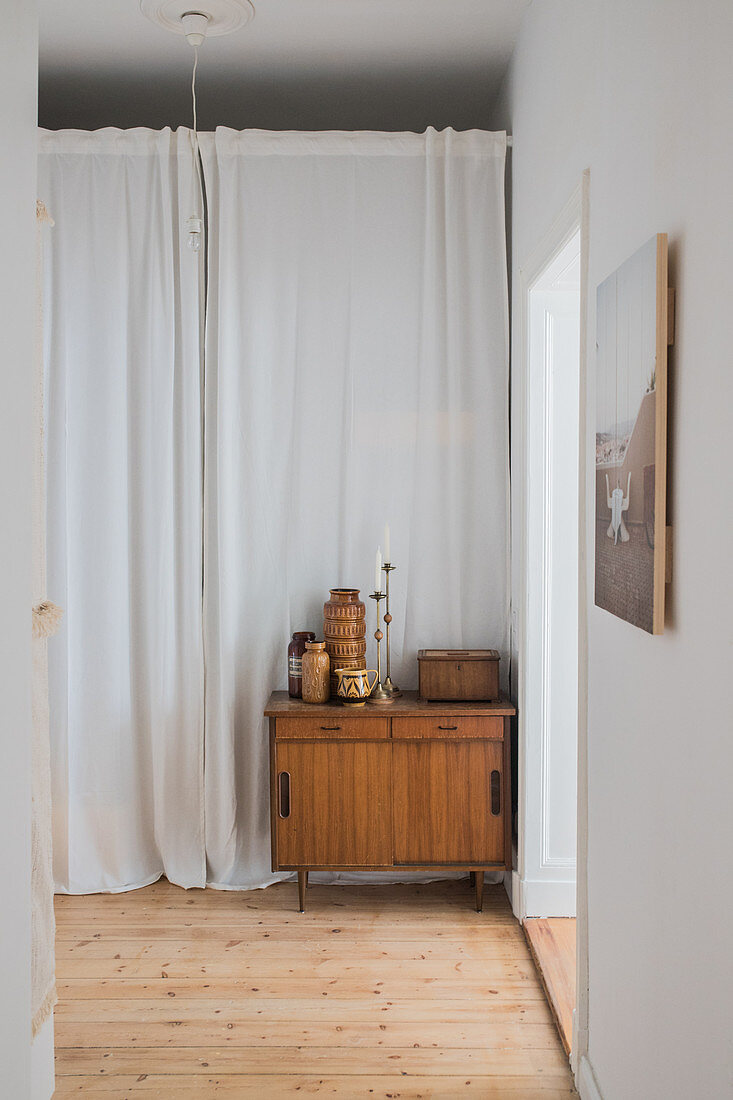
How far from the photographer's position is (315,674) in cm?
313

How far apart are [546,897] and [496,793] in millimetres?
380

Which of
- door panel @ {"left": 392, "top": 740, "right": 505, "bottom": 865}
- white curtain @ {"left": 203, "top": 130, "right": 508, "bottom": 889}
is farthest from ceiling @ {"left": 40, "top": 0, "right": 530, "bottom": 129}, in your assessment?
door panel @ {"left": 392, "top": 740, "right": 505, "bottom": 865}

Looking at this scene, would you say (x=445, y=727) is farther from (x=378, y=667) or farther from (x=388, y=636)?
(x=388, y=636)

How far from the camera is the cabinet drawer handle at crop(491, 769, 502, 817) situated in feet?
10.0

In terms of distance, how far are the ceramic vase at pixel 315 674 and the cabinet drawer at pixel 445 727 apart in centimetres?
28

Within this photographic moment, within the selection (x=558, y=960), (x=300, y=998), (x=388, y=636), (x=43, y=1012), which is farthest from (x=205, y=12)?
(x=558, y=960)

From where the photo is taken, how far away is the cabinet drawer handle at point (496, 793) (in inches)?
120

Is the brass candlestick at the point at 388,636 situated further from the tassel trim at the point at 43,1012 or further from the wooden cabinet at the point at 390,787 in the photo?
the tassel trim at the point at 43,1012

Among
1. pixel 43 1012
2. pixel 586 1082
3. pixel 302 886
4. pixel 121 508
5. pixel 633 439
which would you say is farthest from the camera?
pixel 121 508

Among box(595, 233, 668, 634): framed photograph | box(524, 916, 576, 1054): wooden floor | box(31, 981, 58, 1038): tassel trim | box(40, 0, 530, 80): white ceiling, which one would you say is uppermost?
box(40, 0, 530, 80): white ceiling

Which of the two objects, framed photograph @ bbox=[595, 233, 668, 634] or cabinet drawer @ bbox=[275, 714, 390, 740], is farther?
cabinet drawer @ bbox=[275, 714, 390, 740]

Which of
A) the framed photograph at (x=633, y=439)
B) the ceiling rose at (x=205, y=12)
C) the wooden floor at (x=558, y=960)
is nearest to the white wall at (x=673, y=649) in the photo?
the framed photograph at (x=633, y=439)

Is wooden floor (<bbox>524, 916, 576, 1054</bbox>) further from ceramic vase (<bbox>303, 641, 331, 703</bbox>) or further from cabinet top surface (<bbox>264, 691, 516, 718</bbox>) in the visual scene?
ceramic vase (<bbox>303, 641, 331, 703</bbox>)

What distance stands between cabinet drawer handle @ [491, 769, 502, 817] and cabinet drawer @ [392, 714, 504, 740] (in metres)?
0.14
